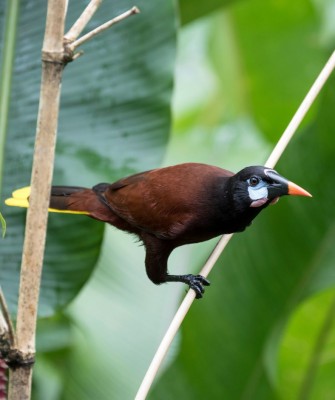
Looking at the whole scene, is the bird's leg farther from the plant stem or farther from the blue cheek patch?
the plant stem

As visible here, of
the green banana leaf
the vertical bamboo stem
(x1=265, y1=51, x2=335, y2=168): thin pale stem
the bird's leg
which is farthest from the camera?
the green banana leaf

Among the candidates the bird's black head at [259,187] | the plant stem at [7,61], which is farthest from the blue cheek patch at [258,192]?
the plant stem at [7,61]

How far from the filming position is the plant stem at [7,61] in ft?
7.32

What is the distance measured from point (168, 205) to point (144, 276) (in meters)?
0.64

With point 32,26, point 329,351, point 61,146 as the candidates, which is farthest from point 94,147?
point 329,351

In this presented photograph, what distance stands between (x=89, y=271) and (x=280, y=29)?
1796mm

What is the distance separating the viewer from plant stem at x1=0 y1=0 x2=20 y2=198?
2.23 meters

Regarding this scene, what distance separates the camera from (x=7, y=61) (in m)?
2.24

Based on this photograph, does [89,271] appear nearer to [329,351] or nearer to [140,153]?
[140,153]

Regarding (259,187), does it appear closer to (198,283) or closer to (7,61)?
(198,283)

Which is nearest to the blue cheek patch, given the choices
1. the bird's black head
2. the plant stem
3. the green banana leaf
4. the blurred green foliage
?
the bird's black head

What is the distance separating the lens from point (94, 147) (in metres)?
2.35

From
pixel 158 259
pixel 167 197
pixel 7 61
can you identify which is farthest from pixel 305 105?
pixel 7 61

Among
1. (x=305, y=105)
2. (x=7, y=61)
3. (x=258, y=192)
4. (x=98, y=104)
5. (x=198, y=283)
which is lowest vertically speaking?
(x=198, y=283)
